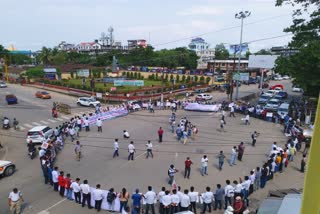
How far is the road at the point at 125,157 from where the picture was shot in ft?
51.1

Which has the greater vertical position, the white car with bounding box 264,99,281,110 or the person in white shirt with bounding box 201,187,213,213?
the white car with bounding box 264,99,281,110

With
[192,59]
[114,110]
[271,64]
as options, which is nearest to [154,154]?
[114,110]

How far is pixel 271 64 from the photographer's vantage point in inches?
2156

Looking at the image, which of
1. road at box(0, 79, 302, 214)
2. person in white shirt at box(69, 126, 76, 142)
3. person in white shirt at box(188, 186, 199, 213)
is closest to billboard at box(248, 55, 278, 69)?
road at box(0, 79, 302, 214)

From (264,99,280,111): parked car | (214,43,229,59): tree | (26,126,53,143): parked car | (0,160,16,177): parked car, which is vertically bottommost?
(0,160,16,177): parked car

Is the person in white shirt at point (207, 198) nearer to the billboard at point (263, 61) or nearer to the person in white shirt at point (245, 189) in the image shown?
the person in white shirt at point (245, 189)

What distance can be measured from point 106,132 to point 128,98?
18.1 m

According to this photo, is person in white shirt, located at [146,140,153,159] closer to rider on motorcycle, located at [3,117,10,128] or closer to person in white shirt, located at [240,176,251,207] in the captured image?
person in white shirt, located at [240,176,251,207]

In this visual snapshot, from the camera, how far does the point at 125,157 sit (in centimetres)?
2030

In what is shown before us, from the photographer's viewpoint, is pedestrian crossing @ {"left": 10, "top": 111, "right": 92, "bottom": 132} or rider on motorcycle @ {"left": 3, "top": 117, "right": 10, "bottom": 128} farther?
pedestrian crossing @ {"left": 10, "top": 111, "right": 92, "bottom": 132}

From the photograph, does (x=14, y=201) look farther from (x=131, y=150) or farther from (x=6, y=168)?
(x=131, y=150)

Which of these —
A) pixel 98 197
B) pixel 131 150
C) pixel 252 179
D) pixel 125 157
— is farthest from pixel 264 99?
pixel 98 197

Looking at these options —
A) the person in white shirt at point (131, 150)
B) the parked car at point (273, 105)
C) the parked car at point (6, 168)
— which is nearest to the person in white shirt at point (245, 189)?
the person in white shirt at point (131, 150)

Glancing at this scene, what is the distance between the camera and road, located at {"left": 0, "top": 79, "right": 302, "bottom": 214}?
15.6 metres
